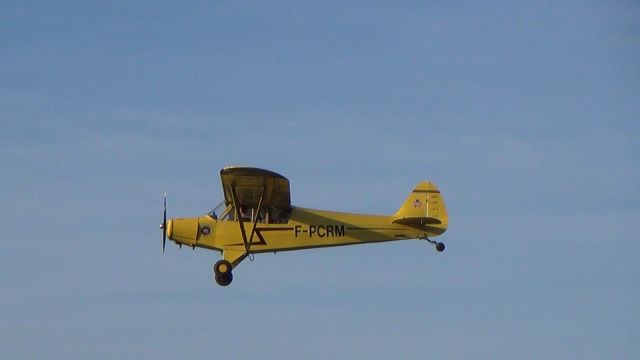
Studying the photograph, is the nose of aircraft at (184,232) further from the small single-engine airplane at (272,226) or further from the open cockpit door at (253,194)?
the open cockpit door at (253,194)

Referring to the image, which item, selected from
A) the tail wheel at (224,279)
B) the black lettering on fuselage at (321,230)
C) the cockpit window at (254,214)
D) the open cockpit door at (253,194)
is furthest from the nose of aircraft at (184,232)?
the black lettering on fuselage at (321,230)

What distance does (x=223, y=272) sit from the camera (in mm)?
25906

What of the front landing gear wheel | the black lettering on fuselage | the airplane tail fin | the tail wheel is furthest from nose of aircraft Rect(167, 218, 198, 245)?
the airplane tail fin

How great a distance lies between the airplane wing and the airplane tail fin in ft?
10.1

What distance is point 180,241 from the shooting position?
86.4 ft

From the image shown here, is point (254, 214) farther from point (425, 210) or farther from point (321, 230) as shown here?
point (425, 210)

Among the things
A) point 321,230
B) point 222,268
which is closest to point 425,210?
point 321,230

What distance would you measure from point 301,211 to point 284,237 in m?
0.82

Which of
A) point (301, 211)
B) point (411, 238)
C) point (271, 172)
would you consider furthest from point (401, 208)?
point (271, 172)

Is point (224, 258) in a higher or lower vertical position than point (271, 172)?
lower

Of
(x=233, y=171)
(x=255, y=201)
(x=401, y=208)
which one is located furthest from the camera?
(x=401, y=208)

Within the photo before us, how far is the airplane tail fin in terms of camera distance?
27234 millimetres

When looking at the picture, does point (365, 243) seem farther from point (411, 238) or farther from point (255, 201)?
point (255, 201)

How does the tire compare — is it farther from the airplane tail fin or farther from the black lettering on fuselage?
the airplane tail fin
